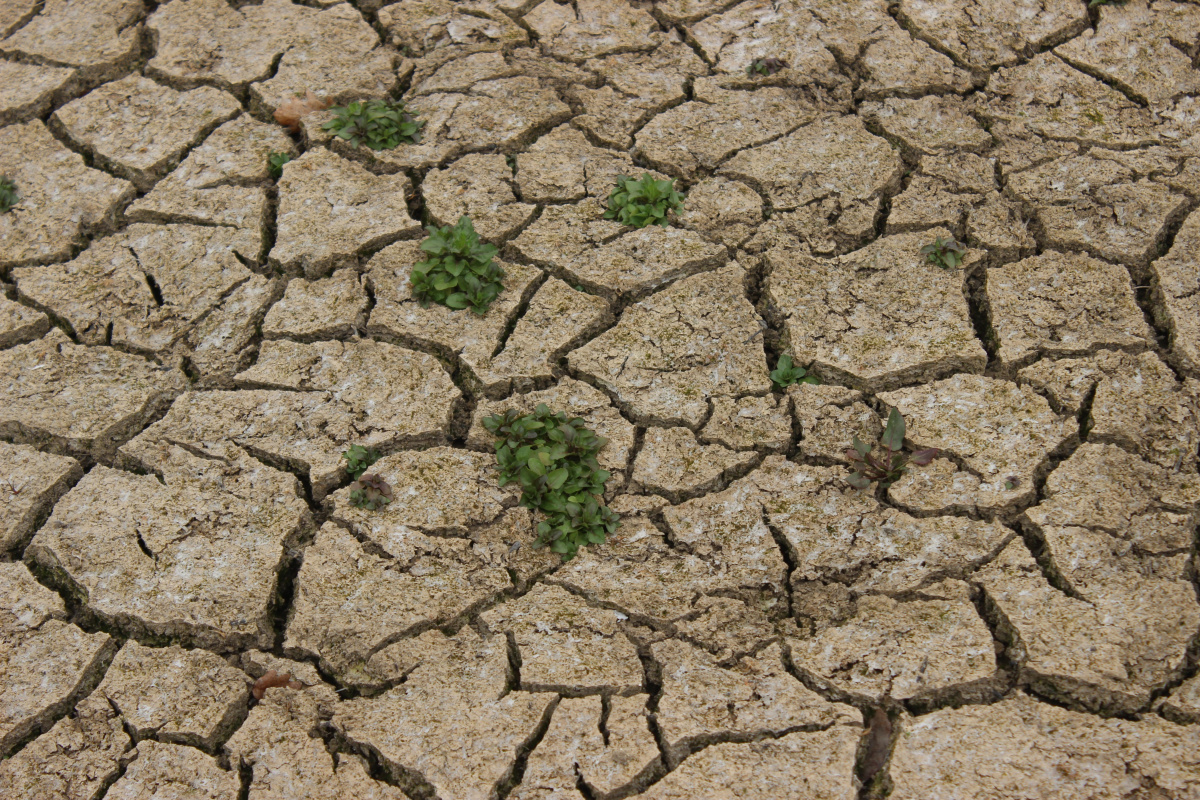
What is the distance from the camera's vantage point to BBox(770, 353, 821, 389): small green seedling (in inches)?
107

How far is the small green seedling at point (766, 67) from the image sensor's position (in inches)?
139

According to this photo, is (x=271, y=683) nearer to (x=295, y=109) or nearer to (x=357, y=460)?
(x=357, y=460)

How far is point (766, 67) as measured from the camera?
3537 mm

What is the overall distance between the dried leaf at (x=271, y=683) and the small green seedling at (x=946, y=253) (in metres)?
2.26

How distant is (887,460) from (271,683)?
172 cm

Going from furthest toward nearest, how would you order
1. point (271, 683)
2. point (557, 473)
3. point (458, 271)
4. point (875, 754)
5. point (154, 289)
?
point (154, 289) → point (458, 271) → point (557, 473) → point (271, 683) → point (875, 754)

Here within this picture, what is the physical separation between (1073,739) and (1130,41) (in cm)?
279

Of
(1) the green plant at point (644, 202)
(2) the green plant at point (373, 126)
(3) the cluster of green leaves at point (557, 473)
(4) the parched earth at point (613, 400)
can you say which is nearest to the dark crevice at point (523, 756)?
(4) the parched earth at point (613, 400)

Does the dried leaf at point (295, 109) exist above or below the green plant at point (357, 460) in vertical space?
above

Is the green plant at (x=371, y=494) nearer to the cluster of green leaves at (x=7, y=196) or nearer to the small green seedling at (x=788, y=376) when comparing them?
the small green seedling at (x=788, y=376)

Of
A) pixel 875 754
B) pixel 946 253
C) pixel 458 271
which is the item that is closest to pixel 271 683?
pixel 458 271

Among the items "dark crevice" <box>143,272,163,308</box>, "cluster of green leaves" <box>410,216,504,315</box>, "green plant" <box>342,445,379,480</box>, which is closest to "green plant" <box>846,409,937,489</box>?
"cluster of green leaves" <box>410,216,504,315</box>

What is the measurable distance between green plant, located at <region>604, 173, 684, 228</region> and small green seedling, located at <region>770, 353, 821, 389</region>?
27.3 inches

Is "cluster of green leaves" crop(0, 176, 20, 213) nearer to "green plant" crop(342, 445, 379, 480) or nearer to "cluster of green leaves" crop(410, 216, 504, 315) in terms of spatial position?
"cluster of green leaves" crop(410, 216, 504, 315)
